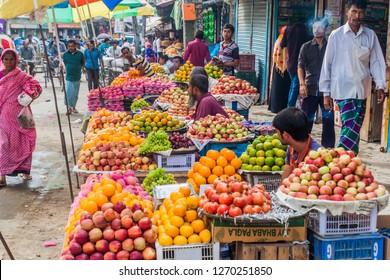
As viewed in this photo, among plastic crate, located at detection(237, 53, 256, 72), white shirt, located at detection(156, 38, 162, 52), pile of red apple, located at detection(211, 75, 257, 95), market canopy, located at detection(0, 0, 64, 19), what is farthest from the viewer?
white shirt, located at detection(156, 38, 162, 52)

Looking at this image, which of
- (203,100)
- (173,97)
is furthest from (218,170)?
(173,97)

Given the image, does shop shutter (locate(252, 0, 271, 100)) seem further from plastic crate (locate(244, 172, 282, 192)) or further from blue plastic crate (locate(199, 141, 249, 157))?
plastic crate (locate(244, 172, 282, 192))

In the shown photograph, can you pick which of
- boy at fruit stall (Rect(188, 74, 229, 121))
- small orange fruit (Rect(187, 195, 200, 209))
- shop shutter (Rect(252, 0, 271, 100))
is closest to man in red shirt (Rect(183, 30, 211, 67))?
shop shutter (Rect(252, 0, 271, 100))

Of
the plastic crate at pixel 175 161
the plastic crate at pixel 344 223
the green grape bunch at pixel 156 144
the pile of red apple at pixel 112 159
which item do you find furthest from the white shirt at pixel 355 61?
the plastic crate at pixel 344 223

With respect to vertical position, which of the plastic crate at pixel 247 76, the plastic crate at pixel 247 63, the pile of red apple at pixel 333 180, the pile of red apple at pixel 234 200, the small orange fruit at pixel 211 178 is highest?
the pile of red apple at pixel 333 180

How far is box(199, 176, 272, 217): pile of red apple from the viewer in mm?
3389

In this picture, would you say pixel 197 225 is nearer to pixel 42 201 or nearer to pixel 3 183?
pixel 42 201

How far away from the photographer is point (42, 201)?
6.75 meters

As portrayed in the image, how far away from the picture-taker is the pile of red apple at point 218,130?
5758 mm

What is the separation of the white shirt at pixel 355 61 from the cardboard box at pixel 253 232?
2.74 m

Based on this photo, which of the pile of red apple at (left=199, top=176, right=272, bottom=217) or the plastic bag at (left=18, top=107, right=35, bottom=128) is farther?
the plastic bag at (left=18, top=107, right=35, bottom=128)

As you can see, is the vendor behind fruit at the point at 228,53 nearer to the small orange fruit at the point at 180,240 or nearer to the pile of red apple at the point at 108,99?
the pile of red apple at the point at 108,99

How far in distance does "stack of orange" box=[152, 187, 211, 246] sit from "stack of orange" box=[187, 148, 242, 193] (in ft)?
2.25

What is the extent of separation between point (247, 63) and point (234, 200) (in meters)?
10.7
